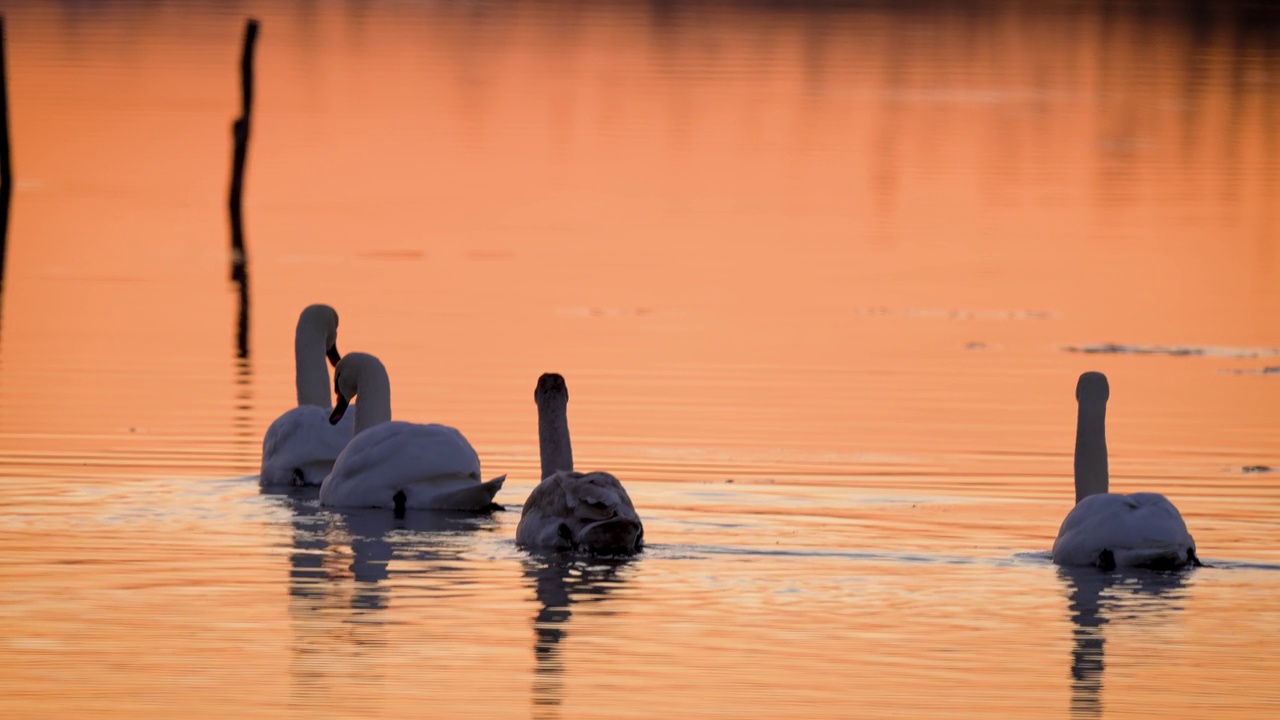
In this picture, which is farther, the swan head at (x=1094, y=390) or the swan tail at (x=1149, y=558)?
the swan head at (x=1094, y=390)

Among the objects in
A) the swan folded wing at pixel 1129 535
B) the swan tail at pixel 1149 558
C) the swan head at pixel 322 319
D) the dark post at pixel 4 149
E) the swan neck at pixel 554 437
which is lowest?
the swan tail at pixel 1149 558

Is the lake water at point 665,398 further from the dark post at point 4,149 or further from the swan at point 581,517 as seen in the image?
the dark post at point 4,149

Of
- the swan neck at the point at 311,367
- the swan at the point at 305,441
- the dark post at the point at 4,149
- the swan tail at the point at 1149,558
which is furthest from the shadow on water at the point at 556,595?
the dark post at the point at 4,149

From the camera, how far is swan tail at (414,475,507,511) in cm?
1688

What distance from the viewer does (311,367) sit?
66.6ft

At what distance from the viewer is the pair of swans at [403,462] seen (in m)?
15.4

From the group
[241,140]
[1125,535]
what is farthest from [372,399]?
[241,140]

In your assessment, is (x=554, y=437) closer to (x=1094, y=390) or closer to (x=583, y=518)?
(x=583, y=518)

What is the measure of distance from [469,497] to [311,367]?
3682mm

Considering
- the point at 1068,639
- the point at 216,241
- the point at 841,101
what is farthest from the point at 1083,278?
the point at 841,101

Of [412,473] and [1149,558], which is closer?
[1149,558]

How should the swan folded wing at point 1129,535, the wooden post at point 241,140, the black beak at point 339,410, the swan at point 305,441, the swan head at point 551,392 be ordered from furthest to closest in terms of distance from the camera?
the wooden post at point 241,140 < the black beak at point 339,410 < the swan at point 305,441 < the swan head at point 551,392 < the swan folded wing at point 1129,535

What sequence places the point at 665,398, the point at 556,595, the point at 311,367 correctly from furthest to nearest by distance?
1. the point at 665,398
2. the point at 311,367
3. the point at 556,595

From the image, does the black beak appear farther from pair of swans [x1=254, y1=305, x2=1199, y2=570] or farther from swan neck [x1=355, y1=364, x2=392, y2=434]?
swan neck [x1=355, y1=364, x2=392, y2=434]
